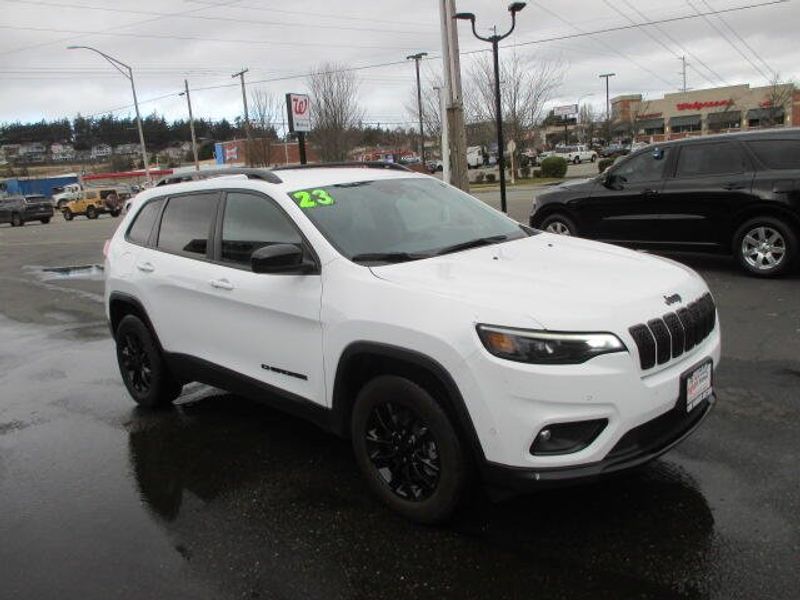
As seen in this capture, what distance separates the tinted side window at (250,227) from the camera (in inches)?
160

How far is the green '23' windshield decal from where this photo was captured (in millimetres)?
4051

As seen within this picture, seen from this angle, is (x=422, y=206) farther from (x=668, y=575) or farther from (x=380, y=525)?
(x=668, y=575)

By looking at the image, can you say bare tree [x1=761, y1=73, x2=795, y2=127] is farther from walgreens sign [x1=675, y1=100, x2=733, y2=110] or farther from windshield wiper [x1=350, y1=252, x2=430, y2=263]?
windshield wiper [x1=350, y1=252, x2=430, y2=263]

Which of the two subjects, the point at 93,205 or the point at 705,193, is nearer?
the point at 705,193

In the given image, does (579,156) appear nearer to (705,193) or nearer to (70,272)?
(70,272)

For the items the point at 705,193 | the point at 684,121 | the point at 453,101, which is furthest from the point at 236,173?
the point at 684,121

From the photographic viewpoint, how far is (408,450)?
339 centimetres

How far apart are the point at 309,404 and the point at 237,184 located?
1551 mm

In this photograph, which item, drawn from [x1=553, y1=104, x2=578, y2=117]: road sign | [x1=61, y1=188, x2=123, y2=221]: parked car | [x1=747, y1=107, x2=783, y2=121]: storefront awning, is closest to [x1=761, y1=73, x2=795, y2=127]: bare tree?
[x1=747, y1=107, x2=783, y2=121]: storefront awning

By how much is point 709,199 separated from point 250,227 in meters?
6.74

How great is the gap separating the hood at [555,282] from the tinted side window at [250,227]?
0.80m

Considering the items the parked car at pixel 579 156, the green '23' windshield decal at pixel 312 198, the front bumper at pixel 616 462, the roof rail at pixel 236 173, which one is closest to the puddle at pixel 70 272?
the roof rail at pixel 236 173

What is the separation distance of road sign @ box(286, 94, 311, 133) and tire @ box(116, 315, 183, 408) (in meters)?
10.8

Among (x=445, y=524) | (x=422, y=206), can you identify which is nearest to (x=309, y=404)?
(x=445, y=524)
